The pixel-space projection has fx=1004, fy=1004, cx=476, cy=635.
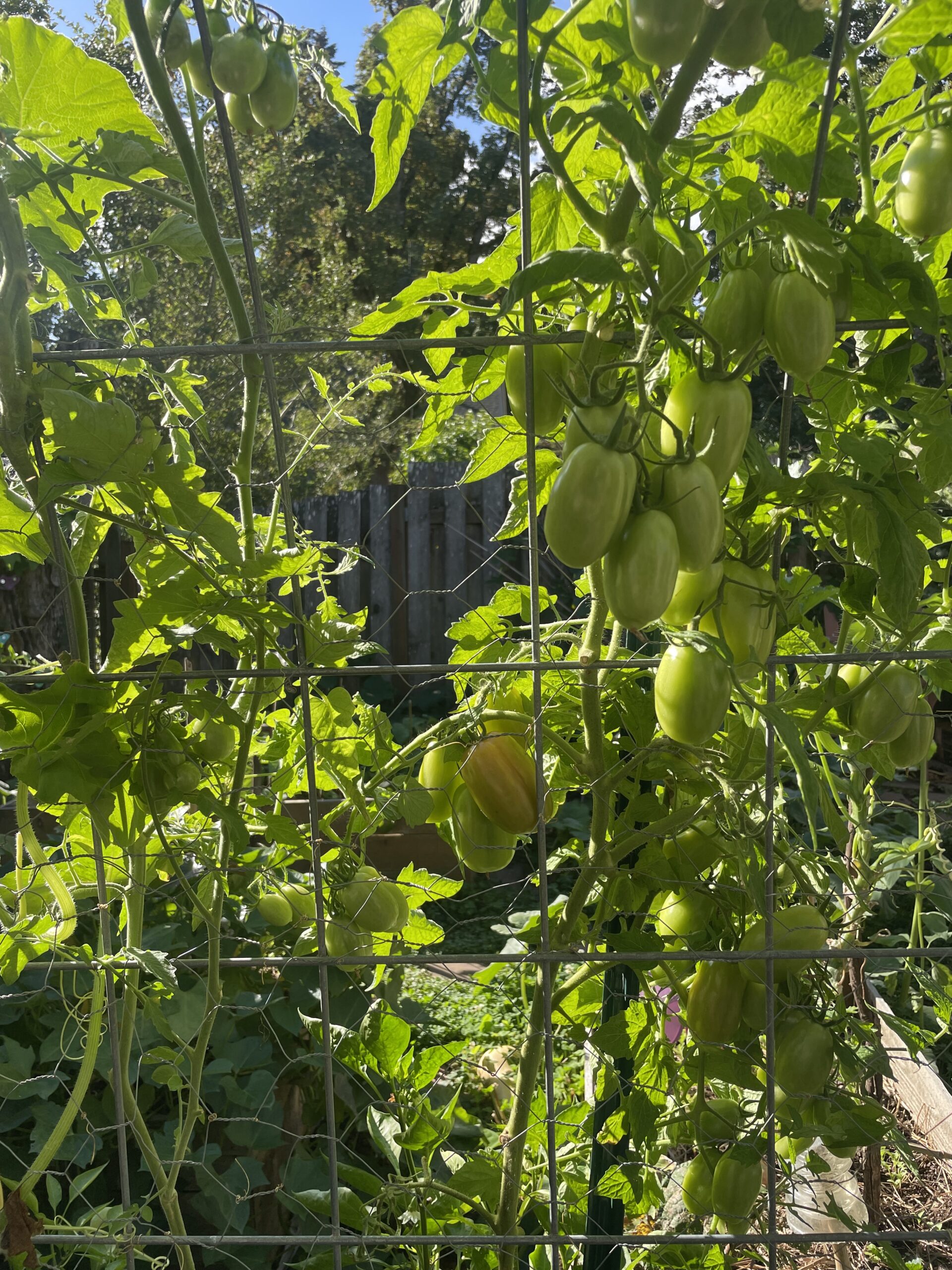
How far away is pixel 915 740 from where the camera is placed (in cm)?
84

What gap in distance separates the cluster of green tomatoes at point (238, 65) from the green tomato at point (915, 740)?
68 centimetres

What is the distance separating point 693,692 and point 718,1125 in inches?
17.3

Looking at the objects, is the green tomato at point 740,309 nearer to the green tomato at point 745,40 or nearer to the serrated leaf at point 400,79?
the green tomato at point 745,40

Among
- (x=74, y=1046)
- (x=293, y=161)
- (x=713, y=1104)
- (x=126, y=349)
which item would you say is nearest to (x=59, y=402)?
(x=126, y=349)

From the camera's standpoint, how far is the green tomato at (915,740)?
2.75 feet

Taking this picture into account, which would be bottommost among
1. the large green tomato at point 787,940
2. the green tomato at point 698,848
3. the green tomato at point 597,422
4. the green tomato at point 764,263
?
the large green tomato at point 787,940

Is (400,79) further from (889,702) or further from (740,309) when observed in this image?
(889,702)

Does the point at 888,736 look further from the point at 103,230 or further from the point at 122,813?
the point at 103,230

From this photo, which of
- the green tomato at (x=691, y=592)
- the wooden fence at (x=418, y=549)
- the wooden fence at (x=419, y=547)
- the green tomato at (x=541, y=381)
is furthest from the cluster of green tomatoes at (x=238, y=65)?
the wooden fence at (x=419, y=547)

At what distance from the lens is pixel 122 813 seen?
0.80m

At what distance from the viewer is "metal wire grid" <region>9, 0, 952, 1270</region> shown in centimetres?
68

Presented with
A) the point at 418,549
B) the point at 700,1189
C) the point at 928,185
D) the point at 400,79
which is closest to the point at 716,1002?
the point at 700,1189

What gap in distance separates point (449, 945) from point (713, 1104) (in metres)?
1.71

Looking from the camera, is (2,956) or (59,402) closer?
(59,402)
